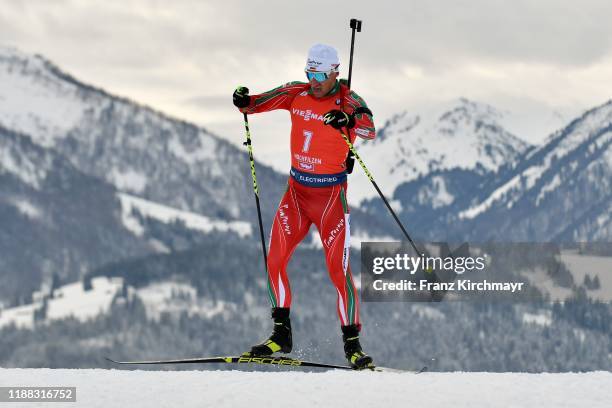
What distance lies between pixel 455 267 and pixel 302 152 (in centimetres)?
286

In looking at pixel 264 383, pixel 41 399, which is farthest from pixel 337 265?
pixel 41 399

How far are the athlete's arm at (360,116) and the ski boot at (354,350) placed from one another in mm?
2432

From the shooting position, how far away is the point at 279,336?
11562mm

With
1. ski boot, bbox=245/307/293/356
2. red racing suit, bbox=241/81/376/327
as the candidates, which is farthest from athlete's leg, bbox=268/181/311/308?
ski boot, bbox=245/307/293/356

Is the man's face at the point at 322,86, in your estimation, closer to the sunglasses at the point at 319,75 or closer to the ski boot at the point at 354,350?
the sunglasses at the point at 319,75

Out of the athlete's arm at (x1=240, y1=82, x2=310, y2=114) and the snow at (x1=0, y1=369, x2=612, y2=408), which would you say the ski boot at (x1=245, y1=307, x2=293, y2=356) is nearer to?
the snow at (x1=0, y1=369, x2=612, y2=408)

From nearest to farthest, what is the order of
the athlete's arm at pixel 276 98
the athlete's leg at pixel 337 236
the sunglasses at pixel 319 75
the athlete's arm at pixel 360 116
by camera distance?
the athlete's arm at pixel 360 116 → the sunglasses at pixel 319 75 → the athlete's leg at pixel 337 236 → the athlete's arm at pixel 276 98

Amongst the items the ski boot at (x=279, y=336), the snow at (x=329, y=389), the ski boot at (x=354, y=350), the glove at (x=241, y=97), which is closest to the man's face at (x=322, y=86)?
the glove at (x=241, y=97)

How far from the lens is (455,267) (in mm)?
12586

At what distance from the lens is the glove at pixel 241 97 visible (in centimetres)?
1177

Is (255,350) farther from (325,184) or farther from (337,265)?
(325,184)

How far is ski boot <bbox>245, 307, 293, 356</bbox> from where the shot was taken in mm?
11406

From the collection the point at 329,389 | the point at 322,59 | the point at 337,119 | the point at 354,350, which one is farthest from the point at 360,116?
the point at 329,389

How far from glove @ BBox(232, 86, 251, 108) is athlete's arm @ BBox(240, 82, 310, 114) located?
8 centimetres
